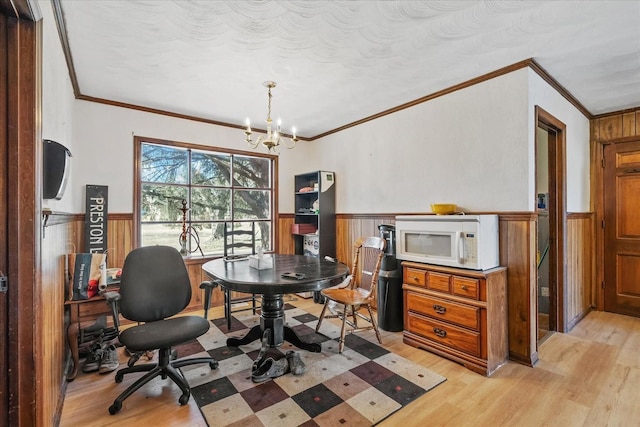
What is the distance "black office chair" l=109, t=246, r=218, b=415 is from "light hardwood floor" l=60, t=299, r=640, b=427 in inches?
4.6

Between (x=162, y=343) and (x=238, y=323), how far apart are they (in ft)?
5.06

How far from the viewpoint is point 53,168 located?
1548 millimetres

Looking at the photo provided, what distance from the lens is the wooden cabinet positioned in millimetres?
2404

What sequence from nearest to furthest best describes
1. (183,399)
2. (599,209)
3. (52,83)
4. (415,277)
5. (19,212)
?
(19,212), (52,83), (183,399), (415,277), (599,209)

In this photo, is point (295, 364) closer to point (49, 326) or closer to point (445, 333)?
point (445, 333)

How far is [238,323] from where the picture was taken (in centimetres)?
345

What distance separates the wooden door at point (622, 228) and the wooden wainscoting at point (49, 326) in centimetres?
544

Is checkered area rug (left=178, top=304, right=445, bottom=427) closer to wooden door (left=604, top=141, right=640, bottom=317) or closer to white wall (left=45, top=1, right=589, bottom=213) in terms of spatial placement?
white wall (left=45, top=1, right=589, bottom=213)

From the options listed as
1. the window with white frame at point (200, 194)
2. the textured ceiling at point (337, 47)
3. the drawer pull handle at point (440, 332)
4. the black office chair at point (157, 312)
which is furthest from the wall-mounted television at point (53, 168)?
the drawer pull handle at point (440, 332)

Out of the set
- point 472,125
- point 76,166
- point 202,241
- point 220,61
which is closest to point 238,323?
point 202,241

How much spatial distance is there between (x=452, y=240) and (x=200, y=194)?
3.23 metres

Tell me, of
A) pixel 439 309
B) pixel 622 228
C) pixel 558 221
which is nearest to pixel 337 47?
pixel 439 309

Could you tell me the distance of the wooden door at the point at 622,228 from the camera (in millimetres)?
3635

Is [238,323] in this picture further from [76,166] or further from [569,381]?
[569,381]
